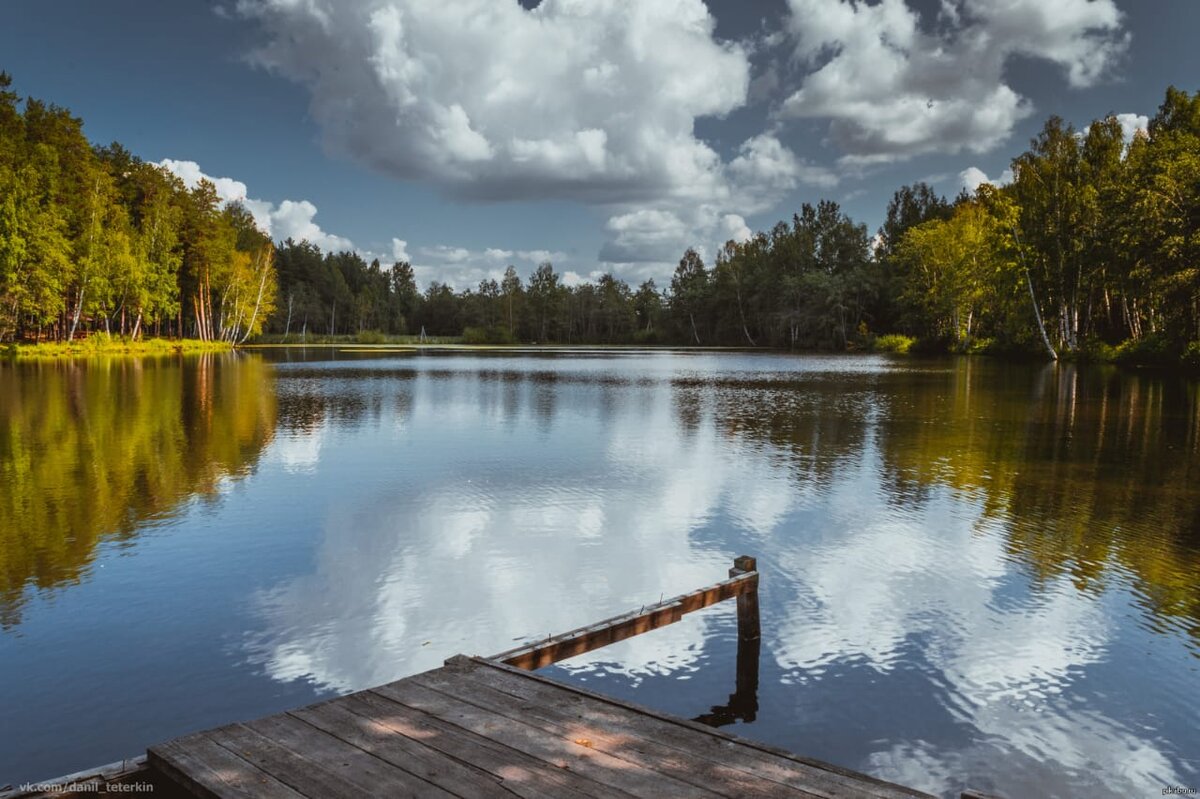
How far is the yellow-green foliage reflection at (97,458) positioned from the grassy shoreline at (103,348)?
22692mm

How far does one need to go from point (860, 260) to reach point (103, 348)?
9712 cm

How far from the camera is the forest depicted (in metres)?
45.0

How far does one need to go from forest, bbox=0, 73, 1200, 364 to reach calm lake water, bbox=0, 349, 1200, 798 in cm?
3055

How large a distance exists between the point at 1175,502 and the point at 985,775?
35.1ft

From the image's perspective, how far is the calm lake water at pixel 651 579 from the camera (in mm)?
5785

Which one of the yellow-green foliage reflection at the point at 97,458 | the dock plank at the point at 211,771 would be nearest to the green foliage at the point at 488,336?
the yellow-green foliage reflection at the point at 97,458

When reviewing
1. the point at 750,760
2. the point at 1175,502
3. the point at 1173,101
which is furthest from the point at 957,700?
the point at 1173,101

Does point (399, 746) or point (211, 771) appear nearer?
point (211, 771)

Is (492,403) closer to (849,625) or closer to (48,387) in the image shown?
(48,387)

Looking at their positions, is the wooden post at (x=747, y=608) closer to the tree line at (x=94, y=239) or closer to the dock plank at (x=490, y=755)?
the dock plank at (x=490, y=755)

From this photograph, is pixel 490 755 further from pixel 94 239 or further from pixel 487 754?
pixel 94 239

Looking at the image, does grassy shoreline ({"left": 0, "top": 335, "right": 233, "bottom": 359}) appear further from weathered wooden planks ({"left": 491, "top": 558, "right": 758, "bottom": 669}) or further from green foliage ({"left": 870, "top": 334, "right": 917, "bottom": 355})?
green foliage ({"left": 870, "top": 334, "right": 917, "bottom": 355})

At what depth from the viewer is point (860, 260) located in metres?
114

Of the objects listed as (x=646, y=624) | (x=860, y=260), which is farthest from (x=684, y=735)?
(x=860, y=260)
